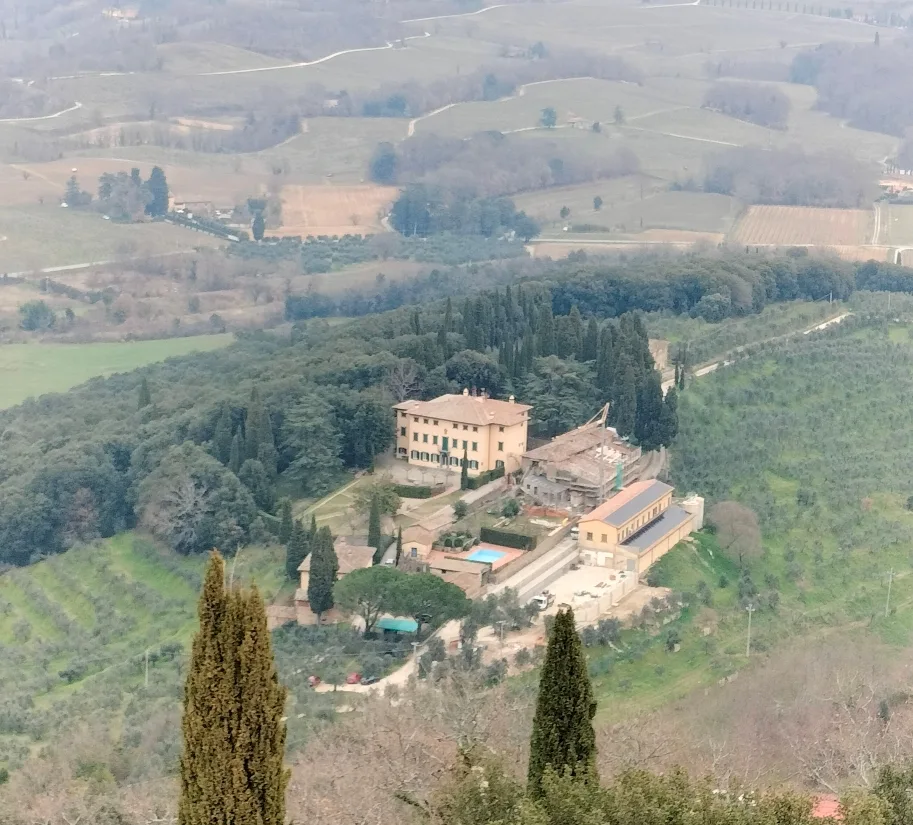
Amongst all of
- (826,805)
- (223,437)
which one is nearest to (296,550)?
(223,437)

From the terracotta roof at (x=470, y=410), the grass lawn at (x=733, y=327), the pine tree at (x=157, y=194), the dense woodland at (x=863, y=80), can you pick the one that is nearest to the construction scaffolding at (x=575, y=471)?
the terracotta roof at (x=470, y=410)

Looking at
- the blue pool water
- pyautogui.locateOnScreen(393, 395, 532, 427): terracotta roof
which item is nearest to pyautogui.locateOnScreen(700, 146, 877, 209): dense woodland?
pyautogui.locateOnScreen(393, 395, 532, 427): terracotta roof

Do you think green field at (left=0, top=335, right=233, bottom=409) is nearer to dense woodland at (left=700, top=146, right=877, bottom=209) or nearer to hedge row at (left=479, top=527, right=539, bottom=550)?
hedge row at (left=479, top=527, right=539, bottom=550)

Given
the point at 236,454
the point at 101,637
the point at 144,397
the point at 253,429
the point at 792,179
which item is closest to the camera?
the point at 101,637

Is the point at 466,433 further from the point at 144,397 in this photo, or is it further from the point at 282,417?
the point at 144,397

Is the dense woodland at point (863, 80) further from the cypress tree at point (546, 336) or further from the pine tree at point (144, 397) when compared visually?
the pine tree at point (144, 397)

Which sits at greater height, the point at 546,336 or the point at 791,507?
the point at 546,336
